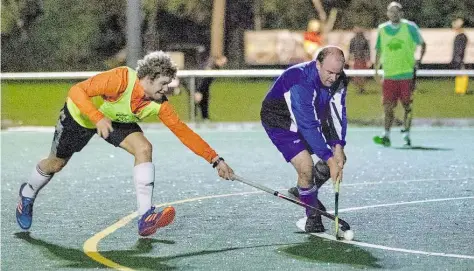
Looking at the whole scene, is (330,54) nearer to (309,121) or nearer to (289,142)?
(309,121)

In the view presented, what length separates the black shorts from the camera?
8.84 metres

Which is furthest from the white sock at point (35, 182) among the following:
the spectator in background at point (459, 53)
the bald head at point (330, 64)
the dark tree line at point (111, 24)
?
the dark tree line at point (111, 24)

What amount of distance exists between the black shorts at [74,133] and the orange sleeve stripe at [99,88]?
1.45ft

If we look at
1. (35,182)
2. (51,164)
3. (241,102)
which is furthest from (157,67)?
(241,102)

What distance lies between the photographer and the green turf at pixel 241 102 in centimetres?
2222

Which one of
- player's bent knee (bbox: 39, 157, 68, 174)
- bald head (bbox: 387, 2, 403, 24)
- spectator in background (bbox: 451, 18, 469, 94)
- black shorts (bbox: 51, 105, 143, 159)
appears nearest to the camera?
black shorts (bbox: 51, 105, 143, 159)

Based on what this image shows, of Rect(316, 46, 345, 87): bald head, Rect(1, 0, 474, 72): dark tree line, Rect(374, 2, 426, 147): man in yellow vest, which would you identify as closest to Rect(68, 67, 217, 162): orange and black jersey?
Rect(316, 46, 345, 87): bald head

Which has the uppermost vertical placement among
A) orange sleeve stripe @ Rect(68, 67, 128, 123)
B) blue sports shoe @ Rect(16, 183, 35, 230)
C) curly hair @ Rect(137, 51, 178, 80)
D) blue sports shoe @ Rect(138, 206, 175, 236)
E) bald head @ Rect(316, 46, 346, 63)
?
bald head @ Rect(316, 46, 346, 63)

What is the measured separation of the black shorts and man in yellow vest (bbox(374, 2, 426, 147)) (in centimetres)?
744

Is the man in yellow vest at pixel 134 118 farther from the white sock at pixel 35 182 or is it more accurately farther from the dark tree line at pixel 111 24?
the dark tree line at pixel 111 24

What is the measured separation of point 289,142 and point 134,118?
125 cm

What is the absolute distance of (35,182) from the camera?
920 centimetres

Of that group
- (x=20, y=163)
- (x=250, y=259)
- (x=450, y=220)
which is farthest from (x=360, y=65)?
(x=250, y=259)

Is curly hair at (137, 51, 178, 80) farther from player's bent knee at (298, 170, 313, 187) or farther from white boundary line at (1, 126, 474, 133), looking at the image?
white boundary line at (1, 126, 474, 133)
